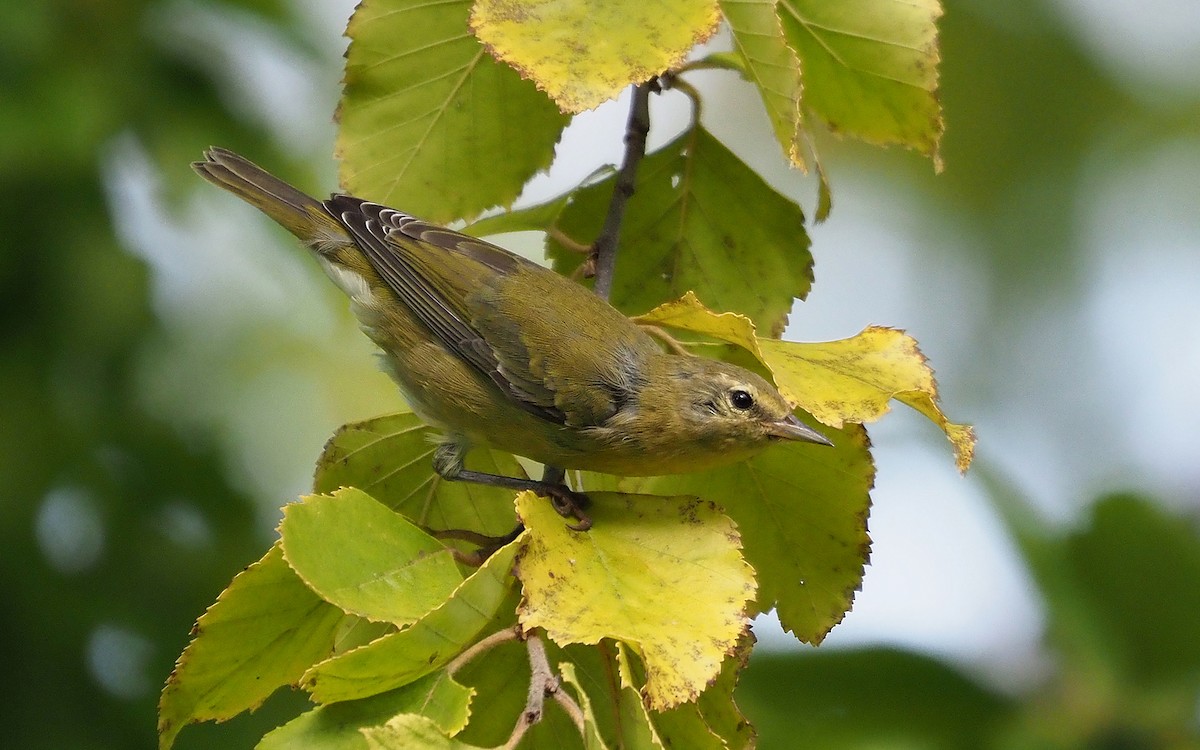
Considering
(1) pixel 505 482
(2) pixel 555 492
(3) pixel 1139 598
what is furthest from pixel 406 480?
(3) pixel 1139 598

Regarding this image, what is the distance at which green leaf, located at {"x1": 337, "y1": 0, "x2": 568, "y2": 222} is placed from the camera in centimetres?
215

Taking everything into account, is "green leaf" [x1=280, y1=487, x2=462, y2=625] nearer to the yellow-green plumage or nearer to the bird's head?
the yellow-green plumage

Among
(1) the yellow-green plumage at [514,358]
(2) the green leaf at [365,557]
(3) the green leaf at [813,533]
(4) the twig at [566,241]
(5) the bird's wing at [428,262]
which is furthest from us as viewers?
(5) the bird's wing at [428,262]

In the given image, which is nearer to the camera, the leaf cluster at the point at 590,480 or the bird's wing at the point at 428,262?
the leaf cluster at the point at 590,480

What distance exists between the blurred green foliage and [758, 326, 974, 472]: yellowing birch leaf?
4.45 feet

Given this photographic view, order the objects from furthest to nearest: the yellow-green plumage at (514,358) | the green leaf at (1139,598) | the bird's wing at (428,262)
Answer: the green leaf at (1139,598) → the bird's wing at (428,262) → the yellow-green plumage at (514,358)

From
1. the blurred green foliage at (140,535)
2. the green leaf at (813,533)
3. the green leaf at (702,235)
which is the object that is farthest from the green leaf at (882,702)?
the green leaf at (702,235)

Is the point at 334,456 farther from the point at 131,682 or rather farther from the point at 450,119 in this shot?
the point at 131,682

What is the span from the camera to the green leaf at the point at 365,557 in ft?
4.76

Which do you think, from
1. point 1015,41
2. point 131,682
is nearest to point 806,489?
point 131,682

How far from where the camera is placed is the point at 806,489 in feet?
6.52

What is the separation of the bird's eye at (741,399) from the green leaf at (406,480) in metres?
0.54

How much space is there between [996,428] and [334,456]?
6164 mm

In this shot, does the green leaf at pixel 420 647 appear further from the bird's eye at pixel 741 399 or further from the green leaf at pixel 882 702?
the green leaf at pixel 882 702
